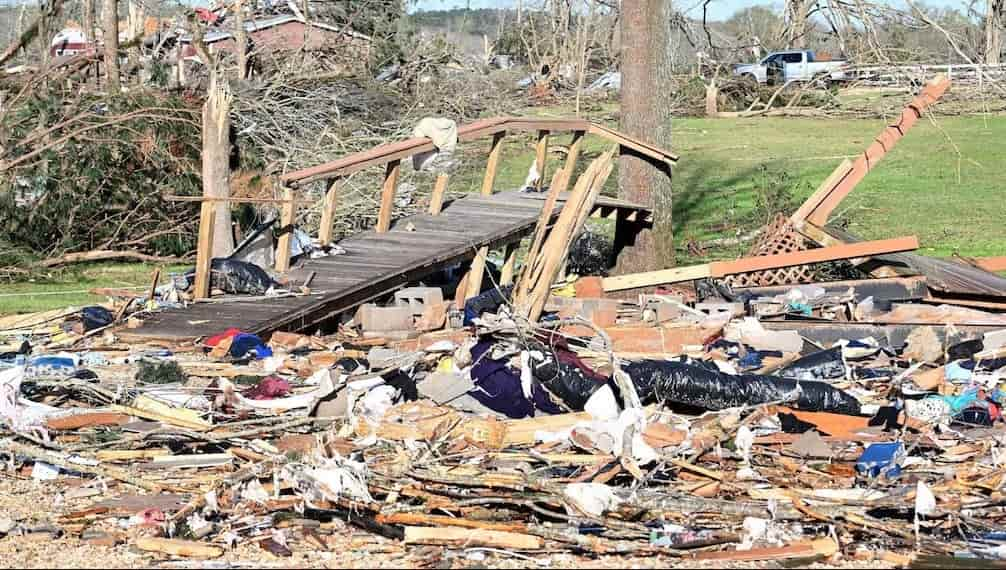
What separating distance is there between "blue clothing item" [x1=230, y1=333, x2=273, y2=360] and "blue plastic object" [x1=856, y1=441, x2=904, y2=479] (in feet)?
14.9

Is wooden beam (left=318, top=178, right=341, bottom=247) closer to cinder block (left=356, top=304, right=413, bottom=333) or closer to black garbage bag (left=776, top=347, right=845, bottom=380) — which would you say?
cinder block (left=356, top=304, right=413, bottom=333)

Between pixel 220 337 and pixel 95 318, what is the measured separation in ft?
5.12

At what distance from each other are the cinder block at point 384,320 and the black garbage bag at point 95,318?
206 cm

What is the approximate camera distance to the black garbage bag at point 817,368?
9891mm

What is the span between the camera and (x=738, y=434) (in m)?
7.82

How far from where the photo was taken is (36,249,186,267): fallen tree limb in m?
16.5

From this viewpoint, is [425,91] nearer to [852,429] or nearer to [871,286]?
[871,286]

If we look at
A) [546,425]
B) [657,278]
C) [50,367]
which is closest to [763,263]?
[657,278]

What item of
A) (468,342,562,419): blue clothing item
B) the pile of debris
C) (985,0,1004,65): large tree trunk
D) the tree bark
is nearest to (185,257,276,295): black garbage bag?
the pile of debris

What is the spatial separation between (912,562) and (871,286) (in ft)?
21.4

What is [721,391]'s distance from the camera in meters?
8.85

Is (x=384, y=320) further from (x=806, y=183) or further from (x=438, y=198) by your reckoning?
(x=806, y=183)

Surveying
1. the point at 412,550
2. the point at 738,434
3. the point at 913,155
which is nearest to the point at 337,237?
the point at 738,434

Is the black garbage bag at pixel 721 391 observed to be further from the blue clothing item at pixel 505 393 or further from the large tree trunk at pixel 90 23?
the large tree trunk at pixel 90 23
